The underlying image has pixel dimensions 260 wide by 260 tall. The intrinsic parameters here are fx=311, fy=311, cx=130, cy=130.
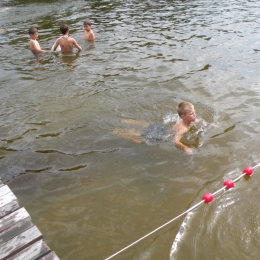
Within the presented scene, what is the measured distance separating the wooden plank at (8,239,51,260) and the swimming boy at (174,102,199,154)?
3272 mm

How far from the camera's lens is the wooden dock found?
10.4 ft

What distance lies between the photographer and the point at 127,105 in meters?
7.64

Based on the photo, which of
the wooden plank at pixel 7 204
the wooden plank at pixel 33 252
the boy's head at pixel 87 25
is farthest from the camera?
the boy's head at pixel 87 25

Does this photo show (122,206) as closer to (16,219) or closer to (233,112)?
(16,219)

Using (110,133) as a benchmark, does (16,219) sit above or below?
above

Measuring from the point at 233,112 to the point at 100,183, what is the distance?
147 inches

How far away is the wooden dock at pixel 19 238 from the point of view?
317cm

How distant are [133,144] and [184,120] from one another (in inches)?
44.4

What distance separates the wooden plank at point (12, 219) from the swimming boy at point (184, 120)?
316cm

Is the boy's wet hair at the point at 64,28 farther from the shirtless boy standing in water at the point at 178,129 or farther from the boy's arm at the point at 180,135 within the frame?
the boy's arm at the point at 180,135

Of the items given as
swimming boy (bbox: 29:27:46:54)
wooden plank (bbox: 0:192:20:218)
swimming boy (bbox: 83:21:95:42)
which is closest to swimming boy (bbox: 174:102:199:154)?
wooden plank (bbox: 0:192:20:218)

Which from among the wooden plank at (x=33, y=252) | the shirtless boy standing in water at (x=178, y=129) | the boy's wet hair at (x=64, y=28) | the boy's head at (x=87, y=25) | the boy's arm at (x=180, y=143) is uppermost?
the boy's wet hair at (x=64, y=28)

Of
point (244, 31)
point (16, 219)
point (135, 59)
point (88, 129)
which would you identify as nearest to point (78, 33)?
point (135, 59)

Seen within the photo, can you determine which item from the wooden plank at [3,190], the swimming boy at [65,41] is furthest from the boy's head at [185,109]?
the swimming boy at [65,41]
